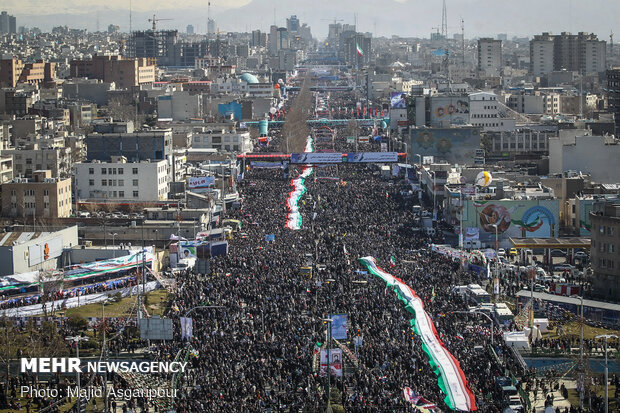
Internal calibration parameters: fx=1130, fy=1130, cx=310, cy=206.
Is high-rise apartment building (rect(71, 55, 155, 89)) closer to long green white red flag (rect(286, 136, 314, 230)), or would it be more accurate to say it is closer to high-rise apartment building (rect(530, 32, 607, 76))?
high-rise apartment building (rect(530, 32, 607, 76))

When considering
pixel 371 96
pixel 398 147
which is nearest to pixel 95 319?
pixel 398 147

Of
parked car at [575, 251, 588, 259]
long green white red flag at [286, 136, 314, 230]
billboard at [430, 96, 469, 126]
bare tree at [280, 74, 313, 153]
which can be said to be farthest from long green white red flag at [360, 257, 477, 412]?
billboard at [430, 96, 469, 126]

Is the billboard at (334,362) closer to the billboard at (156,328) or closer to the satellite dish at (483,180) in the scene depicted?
the billboard at (156,328)

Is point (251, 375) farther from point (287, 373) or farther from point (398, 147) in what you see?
A: point (398, 147)

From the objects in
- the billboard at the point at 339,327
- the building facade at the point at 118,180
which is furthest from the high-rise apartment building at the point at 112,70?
the billboard at the point at 339,327

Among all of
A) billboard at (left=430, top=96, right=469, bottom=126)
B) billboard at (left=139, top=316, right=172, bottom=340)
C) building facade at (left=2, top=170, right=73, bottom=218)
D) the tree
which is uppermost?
billboard at (left=430, top=96, right=469, bottom=126)

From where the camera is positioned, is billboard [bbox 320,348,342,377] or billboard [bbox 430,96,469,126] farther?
billboard [bbox 430,96,469,126]
